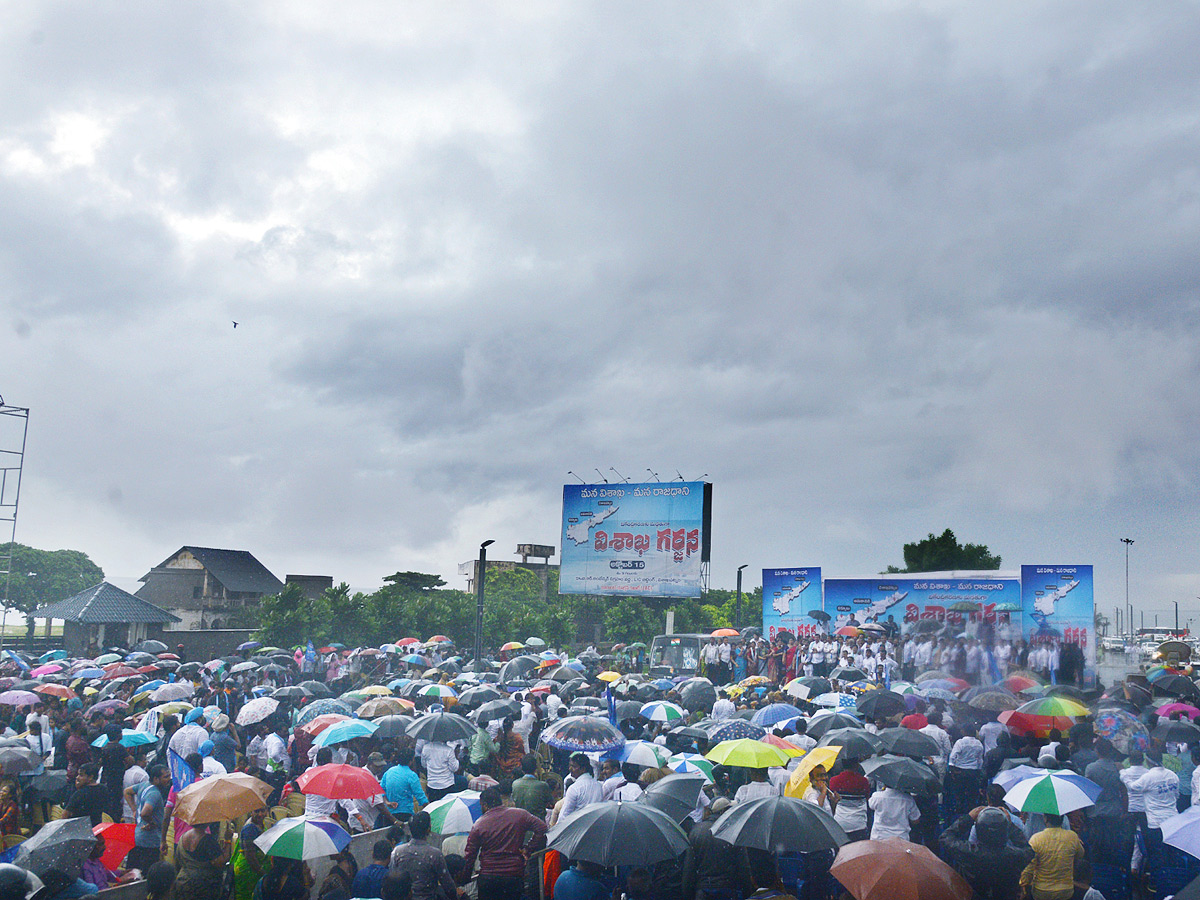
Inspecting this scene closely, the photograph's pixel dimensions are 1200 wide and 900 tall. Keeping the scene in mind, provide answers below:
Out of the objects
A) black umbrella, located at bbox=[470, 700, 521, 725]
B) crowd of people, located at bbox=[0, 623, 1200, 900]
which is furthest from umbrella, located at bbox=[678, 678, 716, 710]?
black umbrella, located at bbox=[470, 700, 521, 725]

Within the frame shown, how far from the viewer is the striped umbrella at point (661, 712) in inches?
578

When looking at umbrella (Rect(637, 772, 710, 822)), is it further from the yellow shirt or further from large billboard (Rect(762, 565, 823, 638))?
large billboard (Rect(762, 565, 823, 638))

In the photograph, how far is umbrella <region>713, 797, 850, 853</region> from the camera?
7.01m

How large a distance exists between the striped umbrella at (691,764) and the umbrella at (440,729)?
108 inches

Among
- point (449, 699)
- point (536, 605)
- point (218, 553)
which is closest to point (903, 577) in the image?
point (449, 699)

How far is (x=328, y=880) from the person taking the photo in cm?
734

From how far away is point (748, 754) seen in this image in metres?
10.1

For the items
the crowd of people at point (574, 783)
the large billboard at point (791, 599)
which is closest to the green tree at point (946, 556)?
the large billboard at point (791, 599)

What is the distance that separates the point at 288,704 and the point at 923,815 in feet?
38.7

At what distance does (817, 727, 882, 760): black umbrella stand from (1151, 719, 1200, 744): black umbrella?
402 cm

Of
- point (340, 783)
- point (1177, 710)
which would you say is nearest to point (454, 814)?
point (340, 783)

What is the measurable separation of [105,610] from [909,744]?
36.6 meters

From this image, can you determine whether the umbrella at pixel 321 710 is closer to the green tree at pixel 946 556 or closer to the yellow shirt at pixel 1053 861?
the yellow shirt at pixel 1053 861

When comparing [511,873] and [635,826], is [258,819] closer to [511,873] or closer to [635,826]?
[511,873]
